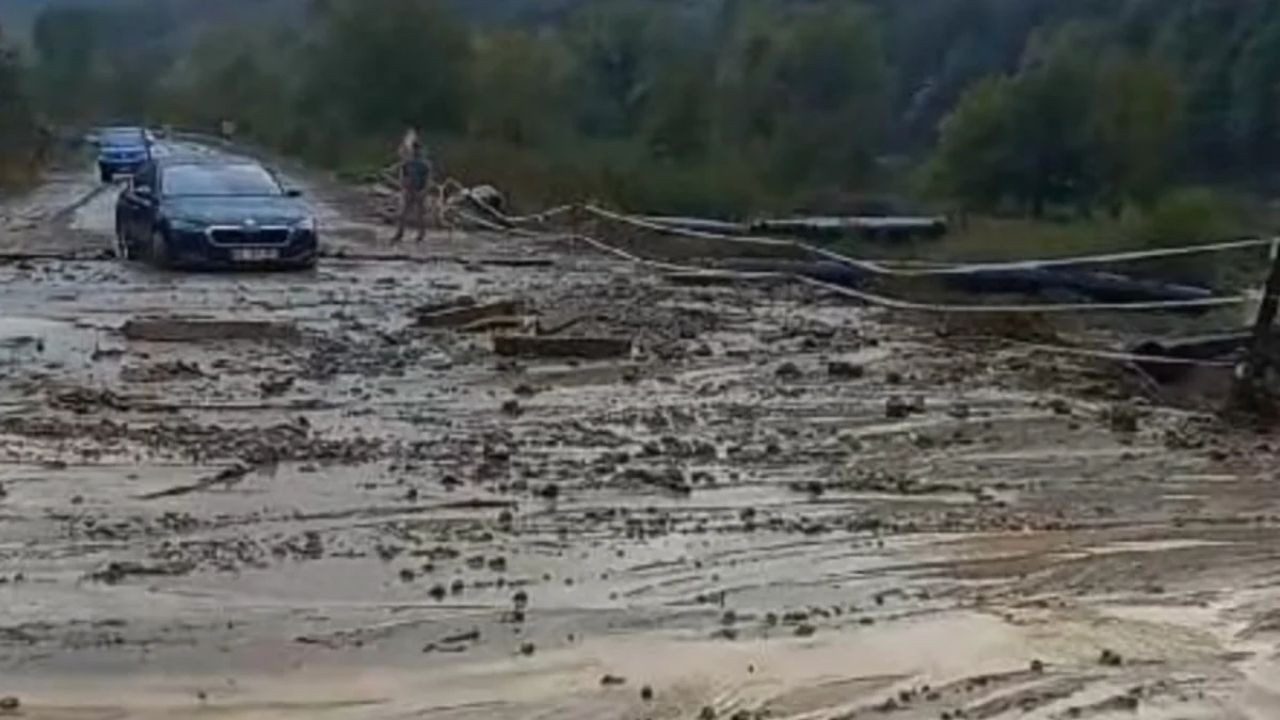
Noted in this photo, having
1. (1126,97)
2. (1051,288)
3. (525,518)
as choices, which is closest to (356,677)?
(525,518)

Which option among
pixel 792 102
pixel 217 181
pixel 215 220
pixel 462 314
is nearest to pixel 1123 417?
pixel 462 314

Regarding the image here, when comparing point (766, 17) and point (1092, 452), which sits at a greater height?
point (766, 17)

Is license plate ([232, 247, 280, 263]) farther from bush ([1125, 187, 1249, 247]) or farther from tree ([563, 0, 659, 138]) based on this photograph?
tree ([563, 0, 659, 138])

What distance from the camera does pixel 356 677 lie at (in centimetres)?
843

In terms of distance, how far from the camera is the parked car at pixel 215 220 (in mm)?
26031

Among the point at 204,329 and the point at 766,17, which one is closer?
the point at 204,329

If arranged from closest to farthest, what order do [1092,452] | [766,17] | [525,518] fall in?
[525,518], [1092,452], [766,17]

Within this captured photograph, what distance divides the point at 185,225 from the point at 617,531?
15626 millimetres

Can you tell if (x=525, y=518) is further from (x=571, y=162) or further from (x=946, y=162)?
(x=946, y=162)

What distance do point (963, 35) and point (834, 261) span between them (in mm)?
94007

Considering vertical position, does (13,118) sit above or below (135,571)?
above

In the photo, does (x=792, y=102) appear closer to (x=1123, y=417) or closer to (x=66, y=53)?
(x=66, y=53)

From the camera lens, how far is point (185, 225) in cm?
2612

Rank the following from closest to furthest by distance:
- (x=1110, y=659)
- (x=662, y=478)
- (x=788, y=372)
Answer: (x=1110, y=659) → (x=662, y=478) → (x=788, y=372)
